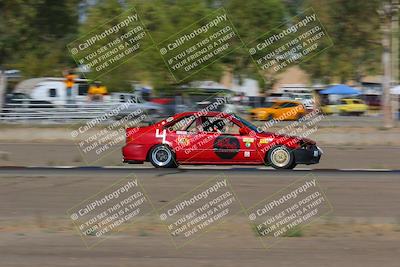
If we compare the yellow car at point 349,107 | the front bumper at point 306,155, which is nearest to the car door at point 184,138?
the front bumper at point 306,155

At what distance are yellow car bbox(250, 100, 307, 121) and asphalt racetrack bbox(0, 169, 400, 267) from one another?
16.9m

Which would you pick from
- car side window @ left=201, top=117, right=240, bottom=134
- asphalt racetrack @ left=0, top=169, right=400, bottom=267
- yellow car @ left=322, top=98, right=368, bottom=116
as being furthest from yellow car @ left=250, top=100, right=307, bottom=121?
asphalt racetrack @ left=0, top=169, right=400, bottom=267

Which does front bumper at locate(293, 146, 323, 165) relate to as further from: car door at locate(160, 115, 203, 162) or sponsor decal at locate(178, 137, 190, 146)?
sponsor decal at locate(178, 137, 190, 146)

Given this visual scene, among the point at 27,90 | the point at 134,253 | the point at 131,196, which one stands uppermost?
the point at 27,90

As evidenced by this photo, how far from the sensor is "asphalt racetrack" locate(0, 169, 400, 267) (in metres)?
7.61

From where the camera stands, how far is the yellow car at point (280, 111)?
3238 centimetres

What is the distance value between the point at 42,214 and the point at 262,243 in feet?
11.8

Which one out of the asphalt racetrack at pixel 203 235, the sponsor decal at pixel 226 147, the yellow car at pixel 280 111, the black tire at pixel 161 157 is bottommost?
the asphalt racetrack at pixel 203 235

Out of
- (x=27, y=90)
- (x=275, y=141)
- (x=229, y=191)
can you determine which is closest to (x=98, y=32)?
(x=27, y=90)

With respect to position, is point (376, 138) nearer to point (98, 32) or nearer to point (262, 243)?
point (262, 243)

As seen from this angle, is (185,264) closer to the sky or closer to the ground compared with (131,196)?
closer to the ground

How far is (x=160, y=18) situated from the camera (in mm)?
41844

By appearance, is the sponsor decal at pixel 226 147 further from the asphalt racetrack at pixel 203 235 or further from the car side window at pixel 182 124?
the asphalt racetrack at pixel 203 235

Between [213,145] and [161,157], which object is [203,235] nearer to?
[213,145]
